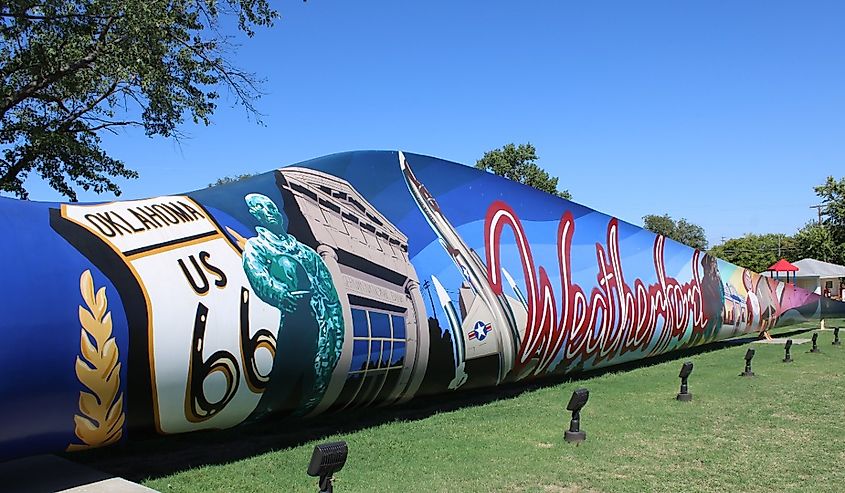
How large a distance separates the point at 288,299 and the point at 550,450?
2.79 meters

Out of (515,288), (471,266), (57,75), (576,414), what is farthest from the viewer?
(57,75)

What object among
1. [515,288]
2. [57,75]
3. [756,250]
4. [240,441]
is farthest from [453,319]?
[756,250]

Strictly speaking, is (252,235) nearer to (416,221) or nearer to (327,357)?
(327,357)

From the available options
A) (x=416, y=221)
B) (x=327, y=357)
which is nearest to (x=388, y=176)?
(x=416, y=221)

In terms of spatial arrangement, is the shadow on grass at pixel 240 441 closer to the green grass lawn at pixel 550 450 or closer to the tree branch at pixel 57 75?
the green grass lawn at pixel 550 450

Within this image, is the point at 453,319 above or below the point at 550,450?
above

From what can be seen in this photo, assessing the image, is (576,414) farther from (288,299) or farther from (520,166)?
(520,166)

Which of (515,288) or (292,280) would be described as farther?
(515,288)

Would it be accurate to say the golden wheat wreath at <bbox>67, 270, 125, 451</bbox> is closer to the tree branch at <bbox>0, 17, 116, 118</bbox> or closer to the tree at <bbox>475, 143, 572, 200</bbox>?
the tree branch at <bbox>0, 17, 116, 118</bbox>

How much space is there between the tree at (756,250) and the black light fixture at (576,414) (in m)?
69.8

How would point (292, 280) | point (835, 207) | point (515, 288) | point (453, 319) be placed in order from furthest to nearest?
1. point (835, 207)
2. point (515, 288)
3. point (453, 319)
4. point (292, 280)

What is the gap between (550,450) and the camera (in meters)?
6.38

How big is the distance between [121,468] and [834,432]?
6965 mm

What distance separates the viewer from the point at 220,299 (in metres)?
5.70
